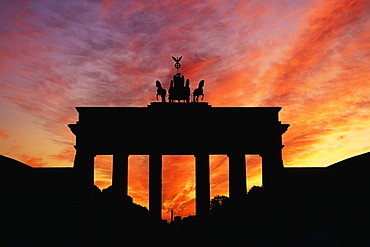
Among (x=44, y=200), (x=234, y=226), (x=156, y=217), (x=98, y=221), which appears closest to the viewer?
(x=44, y=200)

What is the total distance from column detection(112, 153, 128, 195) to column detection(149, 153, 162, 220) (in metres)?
3.19

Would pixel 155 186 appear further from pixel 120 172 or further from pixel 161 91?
pixel 161 91

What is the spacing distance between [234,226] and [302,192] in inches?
447

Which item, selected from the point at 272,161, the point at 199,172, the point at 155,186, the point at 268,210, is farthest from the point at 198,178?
the point at 268,210

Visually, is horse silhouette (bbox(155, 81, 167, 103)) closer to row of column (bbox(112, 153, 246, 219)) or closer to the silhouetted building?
the silhouetted building

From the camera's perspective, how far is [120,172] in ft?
158

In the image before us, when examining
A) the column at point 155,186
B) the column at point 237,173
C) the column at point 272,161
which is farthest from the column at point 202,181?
the column at point 272,161

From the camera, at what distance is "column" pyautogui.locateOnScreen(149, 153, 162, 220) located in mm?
47075

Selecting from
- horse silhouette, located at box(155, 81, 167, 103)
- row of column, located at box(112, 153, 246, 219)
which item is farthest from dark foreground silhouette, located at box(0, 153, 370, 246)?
horse silhouette, located at box(155, 81, 167, 103)

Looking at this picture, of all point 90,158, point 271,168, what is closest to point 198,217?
point 271,168

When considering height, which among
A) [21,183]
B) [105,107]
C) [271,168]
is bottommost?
[21,183]

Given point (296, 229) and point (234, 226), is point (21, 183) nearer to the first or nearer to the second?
point (296, 229)

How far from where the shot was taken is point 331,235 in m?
15.8

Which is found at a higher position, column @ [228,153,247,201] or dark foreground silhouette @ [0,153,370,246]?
column @ [228,153,247,201]
